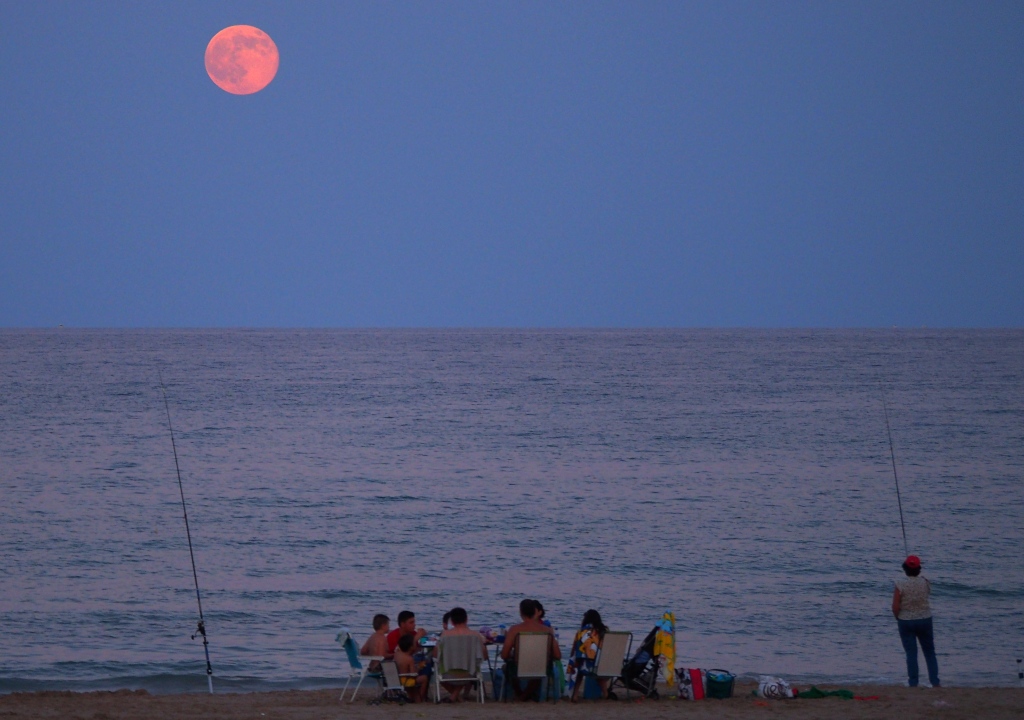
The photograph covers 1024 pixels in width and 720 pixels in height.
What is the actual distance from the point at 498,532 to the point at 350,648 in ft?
35.3

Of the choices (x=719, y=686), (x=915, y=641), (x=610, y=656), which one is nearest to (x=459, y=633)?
(x=610, y=656)

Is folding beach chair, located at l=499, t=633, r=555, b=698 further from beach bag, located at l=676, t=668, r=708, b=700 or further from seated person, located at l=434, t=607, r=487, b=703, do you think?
beach bag, located at l=676, t=668, r=708, b=700

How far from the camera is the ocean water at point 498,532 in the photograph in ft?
42.8

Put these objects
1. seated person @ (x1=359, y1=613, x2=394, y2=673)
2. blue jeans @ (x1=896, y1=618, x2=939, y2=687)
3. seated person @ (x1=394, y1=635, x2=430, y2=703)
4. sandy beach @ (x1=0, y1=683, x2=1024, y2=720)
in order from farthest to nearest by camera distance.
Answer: seated person @ (x1=359, y1=613, x2=394, y2=673), blue jeans @ (x1=896, y1=618, x2=939, y2=687), seated person @ (x1=394, y1=635, x2=430, y2=703), sandy beach @ (x1=0, y1=683, x2=1024, y2=720)

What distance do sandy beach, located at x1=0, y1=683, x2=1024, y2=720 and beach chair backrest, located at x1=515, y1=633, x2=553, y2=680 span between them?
11.0 inches

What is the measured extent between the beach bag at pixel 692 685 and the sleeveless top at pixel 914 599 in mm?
1933

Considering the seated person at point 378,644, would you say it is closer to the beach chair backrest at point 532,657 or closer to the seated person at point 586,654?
the beach chair backrest at point 532,657

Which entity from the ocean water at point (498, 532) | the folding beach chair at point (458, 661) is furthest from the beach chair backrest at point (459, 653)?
the ocean water at point (498, 532)

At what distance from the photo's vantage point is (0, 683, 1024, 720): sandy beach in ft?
29.3

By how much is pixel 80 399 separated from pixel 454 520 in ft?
134

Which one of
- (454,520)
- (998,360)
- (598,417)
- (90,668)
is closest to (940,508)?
(454,520)

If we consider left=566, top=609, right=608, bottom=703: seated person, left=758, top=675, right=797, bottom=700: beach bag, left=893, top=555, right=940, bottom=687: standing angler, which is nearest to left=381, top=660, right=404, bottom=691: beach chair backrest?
left=566, top=609, right=608, bottom=703: seated person

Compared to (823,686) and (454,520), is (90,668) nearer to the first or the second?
(823,686)

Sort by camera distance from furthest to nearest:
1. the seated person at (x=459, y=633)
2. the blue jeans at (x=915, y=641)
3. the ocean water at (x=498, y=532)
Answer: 1. the ocean water at (x=498, y=532)
2. the blue jeans at (x=915, y=641)
3. the seated person at (x=459, y=633)
